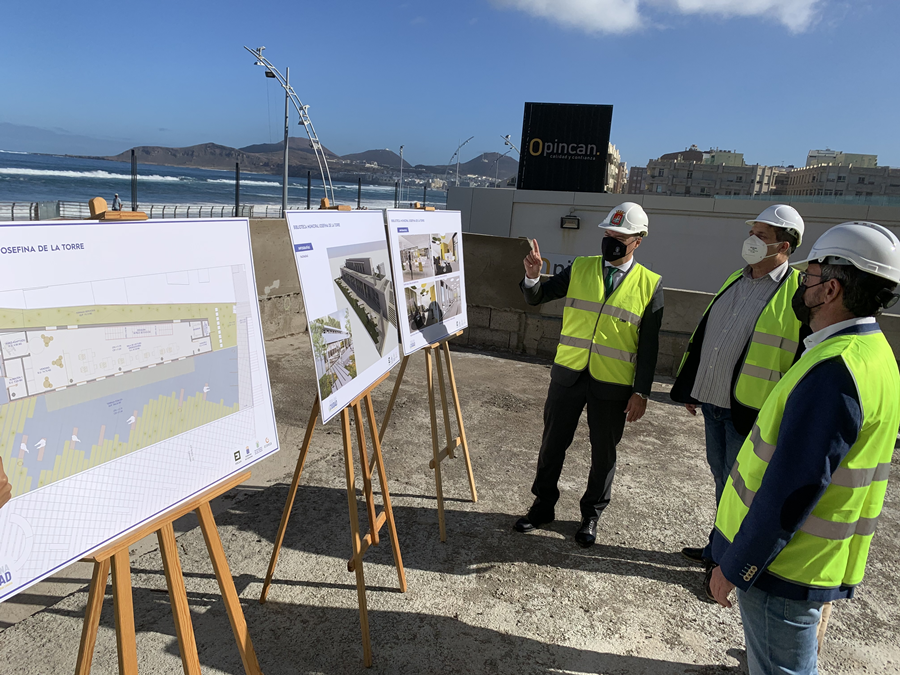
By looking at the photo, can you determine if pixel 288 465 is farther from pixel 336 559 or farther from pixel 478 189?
pixel 478 189

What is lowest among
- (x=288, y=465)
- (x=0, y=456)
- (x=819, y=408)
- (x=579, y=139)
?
(x=288, y=465)

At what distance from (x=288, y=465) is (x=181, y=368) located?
3.22m

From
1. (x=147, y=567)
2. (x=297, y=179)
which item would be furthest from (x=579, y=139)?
(x=297, y=179)

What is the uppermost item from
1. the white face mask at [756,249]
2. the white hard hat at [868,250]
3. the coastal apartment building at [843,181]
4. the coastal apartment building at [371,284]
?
the coastal apartment building at [843,181]

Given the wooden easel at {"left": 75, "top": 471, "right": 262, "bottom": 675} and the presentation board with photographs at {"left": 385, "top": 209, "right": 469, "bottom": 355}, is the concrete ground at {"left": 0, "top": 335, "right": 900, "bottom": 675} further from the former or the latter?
the presentation board with photographs at {"left": 385, "top": 209, "right": 469, "bottom": 355}

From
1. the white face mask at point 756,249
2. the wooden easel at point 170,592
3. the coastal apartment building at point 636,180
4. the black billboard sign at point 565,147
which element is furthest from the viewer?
the black billboard sign at point 565,147

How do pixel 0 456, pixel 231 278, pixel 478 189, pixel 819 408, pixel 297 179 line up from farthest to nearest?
pixel 297 179 < pixel 478 189 < pixel 231 278 < pixel 819 408 < pixel 0 456

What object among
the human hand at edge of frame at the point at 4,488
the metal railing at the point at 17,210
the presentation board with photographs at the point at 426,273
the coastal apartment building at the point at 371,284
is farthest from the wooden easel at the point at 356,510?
the metal railing at the point at 17,210

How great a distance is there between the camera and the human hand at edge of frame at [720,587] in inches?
78.5

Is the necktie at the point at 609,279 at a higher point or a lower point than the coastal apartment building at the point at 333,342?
higher

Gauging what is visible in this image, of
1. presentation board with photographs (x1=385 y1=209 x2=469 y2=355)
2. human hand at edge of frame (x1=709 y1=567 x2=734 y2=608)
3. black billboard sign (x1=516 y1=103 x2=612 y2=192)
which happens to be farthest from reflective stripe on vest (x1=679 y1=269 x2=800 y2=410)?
black billboard sign (x1=516 y1=103 x2=612 y2=192)

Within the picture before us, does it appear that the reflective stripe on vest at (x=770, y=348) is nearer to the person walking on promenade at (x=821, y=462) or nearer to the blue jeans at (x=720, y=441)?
the blue jeans at (x=720, y=441)

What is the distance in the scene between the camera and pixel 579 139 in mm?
24531

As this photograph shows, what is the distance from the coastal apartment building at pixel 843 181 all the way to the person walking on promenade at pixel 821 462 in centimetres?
2058
